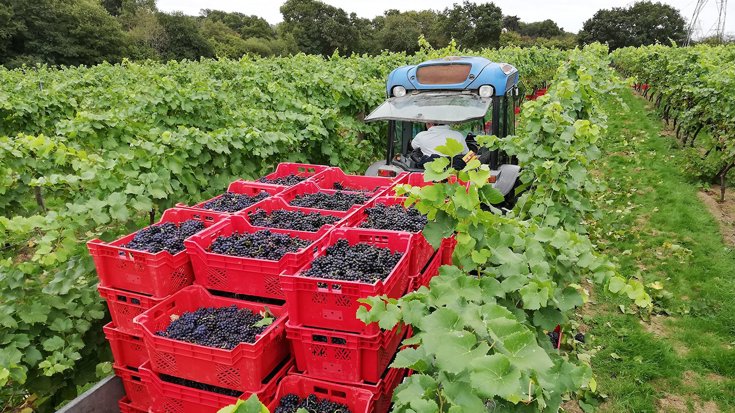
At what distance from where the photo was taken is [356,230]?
10.3 ft

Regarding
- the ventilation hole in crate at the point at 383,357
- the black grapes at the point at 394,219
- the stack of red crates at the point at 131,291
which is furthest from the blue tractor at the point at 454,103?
the stack of red crates at the point at 131,291

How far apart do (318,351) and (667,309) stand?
401 cm

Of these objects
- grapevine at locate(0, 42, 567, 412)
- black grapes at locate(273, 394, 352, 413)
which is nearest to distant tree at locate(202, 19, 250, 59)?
grapevine at locate(0, 42, 567, 412)

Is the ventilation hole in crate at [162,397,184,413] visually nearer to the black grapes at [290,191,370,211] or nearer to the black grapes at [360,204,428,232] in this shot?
the black grapes at [360,204,428,232]

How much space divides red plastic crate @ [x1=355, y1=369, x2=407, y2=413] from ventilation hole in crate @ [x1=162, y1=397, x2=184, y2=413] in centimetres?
103

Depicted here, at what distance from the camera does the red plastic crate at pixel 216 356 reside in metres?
2.45

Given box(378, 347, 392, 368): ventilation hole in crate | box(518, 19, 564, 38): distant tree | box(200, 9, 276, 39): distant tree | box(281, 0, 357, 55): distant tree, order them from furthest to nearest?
box(518, 19, 564, 38): distant tree < box(200, 9, 276, 39): distant tree < box(281, 0, 357, 55): distant tree < box(378, 347, 392, 368): ventilation hole in crate

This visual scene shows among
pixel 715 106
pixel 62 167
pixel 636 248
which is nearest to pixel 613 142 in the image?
pixel 715 106

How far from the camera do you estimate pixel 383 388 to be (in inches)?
100.0

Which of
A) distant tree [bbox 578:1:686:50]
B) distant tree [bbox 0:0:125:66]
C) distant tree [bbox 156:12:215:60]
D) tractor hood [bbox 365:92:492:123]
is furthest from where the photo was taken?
distant tree [bbox 578:1:686:50]

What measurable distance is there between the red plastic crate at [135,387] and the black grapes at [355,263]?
1283mm

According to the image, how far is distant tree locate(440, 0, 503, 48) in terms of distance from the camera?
52281 mm

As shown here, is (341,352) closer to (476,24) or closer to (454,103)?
(454,103)

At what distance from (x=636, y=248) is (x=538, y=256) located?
4.50m
